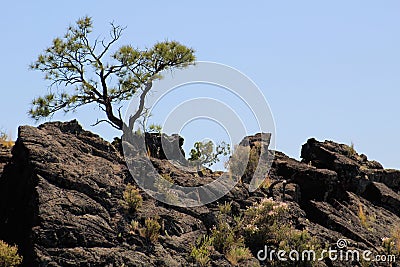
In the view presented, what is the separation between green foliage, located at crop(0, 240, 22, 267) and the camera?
2344cm

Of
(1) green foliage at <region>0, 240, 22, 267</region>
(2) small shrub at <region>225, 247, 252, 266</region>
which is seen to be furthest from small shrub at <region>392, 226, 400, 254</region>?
(1) green foliage at <region>0, 240, 22, 267</region>

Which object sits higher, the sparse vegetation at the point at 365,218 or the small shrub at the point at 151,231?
the sparse vegetation at the point at 365,218

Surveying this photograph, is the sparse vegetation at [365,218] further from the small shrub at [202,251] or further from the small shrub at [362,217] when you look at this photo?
the small shrub at [202,251]

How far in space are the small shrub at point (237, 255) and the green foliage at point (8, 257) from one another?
6.97 meters

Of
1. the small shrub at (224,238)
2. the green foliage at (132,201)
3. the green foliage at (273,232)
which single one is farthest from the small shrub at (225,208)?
the green foliage at (132,201)

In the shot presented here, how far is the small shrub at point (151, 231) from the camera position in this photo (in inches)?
1047

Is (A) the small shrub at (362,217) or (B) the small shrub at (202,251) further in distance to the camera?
(A) the small shrub at (362,217)

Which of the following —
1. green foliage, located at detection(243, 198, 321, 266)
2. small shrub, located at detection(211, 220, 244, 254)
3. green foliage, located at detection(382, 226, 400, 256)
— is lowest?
small shrub, located at detection(211, 220, 244, 254)

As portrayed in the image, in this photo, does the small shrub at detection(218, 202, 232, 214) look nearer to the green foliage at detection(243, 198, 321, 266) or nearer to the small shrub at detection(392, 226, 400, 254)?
the green foliage at detection(243, 198, 321, 266)

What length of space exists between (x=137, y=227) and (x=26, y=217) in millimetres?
3507

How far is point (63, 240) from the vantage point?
24.5 meters

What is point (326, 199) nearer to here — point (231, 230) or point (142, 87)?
point (231, 230)

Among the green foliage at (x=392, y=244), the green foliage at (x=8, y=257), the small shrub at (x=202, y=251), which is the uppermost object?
the green foliage at (x=392, y=244)

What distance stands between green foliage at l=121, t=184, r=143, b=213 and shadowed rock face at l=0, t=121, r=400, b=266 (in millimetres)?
189
